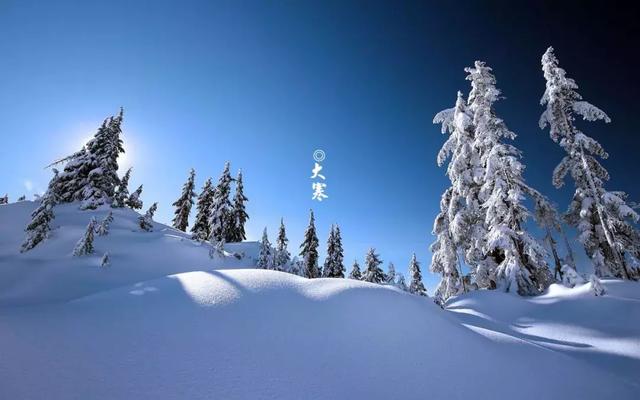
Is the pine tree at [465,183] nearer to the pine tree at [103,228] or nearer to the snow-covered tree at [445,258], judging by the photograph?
the snow-covered tree at [445,258]

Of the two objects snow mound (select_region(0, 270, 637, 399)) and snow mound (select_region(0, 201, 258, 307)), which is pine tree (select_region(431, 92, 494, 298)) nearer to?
snow mound (select_region(0, 270, 637, 399))

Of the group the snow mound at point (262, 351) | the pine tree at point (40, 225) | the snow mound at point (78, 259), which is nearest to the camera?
the snow mound at point (262, 351)

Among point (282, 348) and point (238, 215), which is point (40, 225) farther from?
point (238, 215)

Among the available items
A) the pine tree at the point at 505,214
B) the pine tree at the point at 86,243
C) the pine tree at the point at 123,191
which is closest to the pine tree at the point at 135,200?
the pine tree at the point at 123,191

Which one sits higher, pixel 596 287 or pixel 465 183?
pixel 465 183

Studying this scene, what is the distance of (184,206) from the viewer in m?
41.5

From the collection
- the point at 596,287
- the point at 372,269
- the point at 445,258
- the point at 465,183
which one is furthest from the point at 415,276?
the point at 596,287

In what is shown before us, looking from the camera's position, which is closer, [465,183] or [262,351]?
[262,351]

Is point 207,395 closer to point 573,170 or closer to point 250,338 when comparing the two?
point 250,338

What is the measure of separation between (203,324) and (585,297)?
1284cm

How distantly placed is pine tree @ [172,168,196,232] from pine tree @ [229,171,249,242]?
6041mm

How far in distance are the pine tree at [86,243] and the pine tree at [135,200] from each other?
20370mm

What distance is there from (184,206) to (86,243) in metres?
28.3

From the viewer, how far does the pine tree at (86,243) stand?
1408 centimetres
